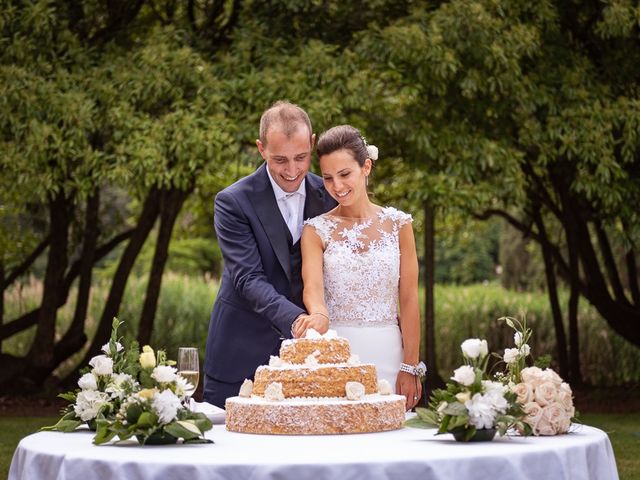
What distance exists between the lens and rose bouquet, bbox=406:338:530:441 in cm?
379

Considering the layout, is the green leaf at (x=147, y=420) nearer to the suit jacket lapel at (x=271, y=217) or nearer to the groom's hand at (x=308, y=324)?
the groom's hand at (x=308, y=324)

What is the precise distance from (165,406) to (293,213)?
177cm

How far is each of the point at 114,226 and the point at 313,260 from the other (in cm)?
1333

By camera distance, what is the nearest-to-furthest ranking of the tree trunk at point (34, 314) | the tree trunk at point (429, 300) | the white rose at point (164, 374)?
the white rose at point (164, 374) < the tree trunk at point (429, 300) < the tree trunk at point (34, 314)

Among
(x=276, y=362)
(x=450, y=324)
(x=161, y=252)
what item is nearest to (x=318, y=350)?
(x=276, y=362)

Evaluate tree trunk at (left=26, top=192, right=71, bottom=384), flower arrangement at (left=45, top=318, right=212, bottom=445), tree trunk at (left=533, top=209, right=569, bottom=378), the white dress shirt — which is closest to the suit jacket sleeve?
the white dress shirt

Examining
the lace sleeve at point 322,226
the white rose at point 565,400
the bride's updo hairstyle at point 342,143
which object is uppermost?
the bride's updo hairstyle at point 342,143

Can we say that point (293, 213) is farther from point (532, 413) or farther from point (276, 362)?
point (532, 413)

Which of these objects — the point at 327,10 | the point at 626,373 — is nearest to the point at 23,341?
the point at 327,10

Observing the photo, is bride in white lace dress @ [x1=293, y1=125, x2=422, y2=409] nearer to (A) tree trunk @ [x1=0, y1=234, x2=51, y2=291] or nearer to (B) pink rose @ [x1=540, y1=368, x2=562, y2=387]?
(B) pink rose @ [x1=540, y1=368, x2=562, y2=387]

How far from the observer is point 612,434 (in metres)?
12.6

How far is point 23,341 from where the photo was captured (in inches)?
720

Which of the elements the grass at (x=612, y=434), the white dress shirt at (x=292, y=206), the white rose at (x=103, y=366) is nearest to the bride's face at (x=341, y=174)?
the white dress shirt at (x=292, y=206)

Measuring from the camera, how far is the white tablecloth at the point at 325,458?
3.35 metres
